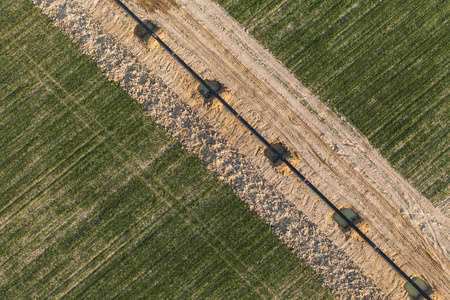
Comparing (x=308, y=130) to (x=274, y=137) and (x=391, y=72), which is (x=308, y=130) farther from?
(x=391, y=72)

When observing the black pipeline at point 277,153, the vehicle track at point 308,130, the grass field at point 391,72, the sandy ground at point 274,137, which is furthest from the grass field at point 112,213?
the grass field at point 391,72

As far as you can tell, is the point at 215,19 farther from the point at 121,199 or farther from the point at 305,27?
the point at 121,199

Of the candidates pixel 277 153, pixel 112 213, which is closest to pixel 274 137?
pixel 277 153

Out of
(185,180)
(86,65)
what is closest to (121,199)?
(185,180)

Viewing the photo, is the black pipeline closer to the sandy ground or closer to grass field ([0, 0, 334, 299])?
the sandy ground

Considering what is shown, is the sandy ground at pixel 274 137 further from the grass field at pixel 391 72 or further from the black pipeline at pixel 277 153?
the grass field at pixel 391 72

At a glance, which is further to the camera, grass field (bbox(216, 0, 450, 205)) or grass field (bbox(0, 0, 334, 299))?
grass field (bbox(0, 0, 334, 299))

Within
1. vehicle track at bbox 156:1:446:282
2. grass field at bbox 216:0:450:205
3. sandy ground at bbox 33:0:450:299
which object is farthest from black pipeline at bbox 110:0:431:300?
grass field at bbox 216:0:450:205
